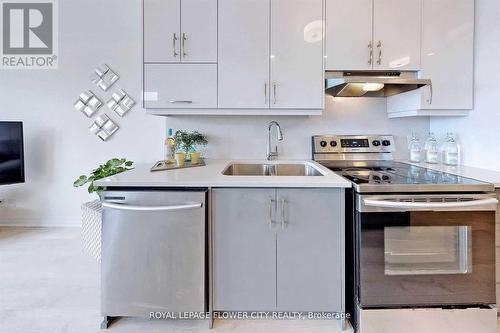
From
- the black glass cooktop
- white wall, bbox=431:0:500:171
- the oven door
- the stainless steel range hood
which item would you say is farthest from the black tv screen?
white wall, bbox=431:0:500:171

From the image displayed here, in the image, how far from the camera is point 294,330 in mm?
1787

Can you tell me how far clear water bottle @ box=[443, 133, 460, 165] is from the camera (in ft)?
8.00

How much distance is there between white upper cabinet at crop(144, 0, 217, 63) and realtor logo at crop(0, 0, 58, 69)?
1.79 meters

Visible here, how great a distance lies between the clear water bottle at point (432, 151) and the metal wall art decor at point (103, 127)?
301cm

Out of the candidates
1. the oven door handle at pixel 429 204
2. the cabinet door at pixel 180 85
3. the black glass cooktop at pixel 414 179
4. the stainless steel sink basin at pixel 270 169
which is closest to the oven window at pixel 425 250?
the oven door handle at pixel 429 204

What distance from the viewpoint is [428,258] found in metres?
1.65

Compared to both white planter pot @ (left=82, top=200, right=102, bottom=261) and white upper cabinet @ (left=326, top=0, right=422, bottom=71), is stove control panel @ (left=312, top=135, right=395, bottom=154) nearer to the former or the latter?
white upper cabinet @ (left=326, top=0, right=422, bottom=71)

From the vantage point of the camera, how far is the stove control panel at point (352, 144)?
2721 millimetres

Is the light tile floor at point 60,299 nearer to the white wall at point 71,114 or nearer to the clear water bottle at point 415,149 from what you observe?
the white wall at point 71,114

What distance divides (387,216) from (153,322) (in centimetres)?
141

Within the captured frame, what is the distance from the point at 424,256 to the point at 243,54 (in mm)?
1726

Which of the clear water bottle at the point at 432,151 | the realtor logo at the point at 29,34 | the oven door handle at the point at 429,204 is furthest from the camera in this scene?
the realtor logo at the point at 29,34

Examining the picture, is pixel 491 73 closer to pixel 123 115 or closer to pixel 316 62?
pixel 316 62

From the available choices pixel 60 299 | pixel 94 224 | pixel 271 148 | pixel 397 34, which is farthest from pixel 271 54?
pixel 60 299
